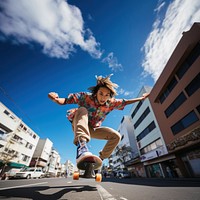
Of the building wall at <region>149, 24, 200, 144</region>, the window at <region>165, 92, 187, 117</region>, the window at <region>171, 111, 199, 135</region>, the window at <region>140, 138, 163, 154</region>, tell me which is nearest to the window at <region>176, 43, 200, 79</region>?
the building wall at <region>149, 24, 200, 144</region>

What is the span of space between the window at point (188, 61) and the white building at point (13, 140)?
3071 centimetres

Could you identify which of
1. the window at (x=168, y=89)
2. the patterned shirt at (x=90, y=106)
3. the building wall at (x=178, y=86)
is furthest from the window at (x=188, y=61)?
the patterned shirt at (x=90, y=106)

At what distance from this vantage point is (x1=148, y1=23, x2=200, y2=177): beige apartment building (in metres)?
12.5

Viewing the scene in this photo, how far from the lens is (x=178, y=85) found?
15008 millimetres

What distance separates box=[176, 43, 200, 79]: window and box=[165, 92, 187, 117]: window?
8.51 ft

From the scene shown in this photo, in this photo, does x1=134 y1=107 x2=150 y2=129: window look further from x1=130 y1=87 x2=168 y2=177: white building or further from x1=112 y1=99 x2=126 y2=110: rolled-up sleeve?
x1=112 y1=99 x2=126 y2=110: rolled-up sleeve

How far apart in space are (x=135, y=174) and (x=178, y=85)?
88.2 ft

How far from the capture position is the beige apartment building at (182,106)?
41.0 feet

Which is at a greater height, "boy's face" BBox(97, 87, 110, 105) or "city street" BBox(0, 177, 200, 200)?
"boy's face" BBox(97, 87, 110, 105)

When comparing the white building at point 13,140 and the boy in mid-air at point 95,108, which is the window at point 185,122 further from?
the white building at point 13,140

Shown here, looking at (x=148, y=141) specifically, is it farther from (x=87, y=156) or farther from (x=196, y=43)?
(x=87, y=156)

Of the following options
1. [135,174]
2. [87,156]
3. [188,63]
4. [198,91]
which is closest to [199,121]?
[198,91]

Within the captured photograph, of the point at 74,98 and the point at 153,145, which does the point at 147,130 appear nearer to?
the point at 153,145

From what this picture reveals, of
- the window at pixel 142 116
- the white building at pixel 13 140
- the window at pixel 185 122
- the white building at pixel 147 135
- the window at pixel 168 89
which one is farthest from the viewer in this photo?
the window at pixel 142 116
